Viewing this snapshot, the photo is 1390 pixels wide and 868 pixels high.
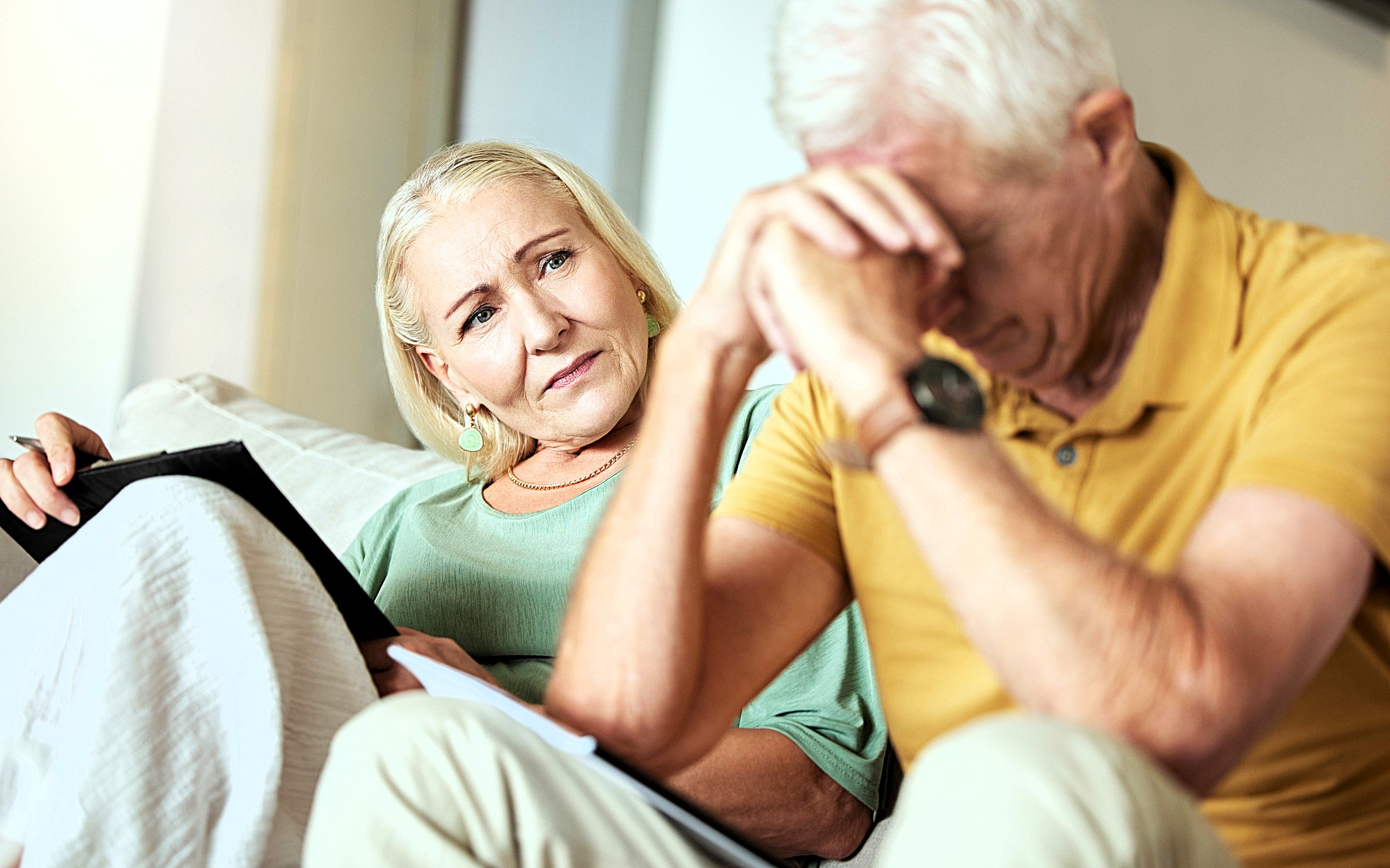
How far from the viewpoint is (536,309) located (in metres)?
1.48

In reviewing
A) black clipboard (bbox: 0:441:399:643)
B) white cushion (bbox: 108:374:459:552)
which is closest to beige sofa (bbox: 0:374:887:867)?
white cushion (bbox: 108:374:459:552)

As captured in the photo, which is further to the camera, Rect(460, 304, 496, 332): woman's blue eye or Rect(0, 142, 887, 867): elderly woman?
Rect(460, 304, 496, 332): woman's blue eye

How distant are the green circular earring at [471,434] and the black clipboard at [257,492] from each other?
0.45 meters

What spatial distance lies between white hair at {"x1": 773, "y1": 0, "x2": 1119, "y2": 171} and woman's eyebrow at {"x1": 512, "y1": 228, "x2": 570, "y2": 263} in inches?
28.8

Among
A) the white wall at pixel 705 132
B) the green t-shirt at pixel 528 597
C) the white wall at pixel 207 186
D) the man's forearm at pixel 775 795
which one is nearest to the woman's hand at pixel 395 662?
the green t-shirt at pixel 528 597

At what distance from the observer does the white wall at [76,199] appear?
2.91 m

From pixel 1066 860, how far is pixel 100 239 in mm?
2929

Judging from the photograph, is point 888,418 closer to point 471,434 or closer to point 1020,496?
point 1020,496

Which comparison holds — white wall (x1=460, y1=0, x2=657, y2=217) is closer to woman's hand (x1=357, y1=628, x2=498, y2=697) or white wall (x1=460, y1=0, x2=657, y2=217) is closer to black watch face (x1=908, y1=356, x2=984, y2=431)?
woman's hand (x1=357, y1=628, x2=498, y2=697)

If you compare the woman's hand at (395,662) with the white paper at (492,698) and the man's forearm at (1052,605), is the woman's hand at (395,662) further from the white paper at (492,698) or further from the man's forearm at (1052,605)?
the man's forearm at (1052,605)

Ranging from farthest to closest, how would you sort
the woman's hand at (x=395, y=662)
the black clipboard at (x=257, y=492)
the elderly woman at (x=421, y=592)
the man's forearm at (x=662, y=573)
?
the woman's hand at (x=395, y=662)
the black clipboard at (x=257, y=492)
the elderly woman at (x=421, y=592)
the man's forearm at (x=662, y=573)

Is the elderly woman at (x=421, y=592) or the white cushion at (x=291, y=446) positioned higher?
the elderly woman at (x=421, y=592)

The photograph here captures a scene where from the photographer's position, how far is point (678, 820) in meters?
0.75

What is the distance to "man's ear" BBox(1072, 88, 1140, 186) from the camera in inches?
31.5
